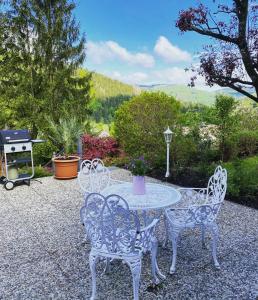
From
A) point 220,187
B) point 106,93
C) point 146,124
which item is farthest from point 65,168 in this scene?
point 106,93

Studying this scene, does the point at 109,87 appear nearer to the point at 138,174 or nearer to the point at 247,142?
the point at 247,142

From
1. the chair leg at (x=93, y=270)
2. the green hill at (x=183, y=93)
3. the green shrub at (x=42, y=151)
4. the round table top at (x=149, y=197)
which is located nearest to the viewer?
the chair leg at (x=93, y=270)

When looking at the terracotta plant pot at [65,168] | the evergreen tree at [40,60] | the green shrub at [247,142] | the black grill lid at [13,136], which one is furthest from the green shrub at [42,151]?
the green shrub at [247,142]

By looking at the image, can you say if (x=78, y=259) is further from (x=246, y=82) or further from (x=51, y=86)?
(x=51, y=86)

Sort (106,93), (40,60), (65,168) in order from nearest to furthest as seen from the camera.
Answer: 1. (65,168)
2. (40,60)
3. (106,93)

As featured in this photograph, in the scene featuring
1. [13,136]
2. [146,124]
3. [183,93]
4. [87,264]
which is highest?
[183,93]

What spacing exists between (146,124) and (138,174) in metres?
4.50

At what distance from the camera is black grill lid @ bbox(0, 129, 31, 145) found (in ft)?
18.1

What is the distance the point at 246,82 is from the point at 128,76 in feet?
55.4

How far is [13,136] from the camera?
18.4ft

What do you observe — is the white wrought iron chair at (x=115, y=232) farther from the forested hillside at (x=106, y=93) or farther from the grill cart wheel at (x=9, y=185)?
the forested hillside at (x=106, y=93)

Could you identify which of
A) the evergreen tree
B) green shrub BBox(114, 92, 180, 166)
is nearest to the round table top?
green shrub BBox(114, 92, 180, 166)

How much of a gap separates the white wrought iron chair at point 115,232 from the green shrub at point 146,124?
4.48m

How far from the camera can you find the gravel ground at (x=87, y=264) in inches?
94.4
